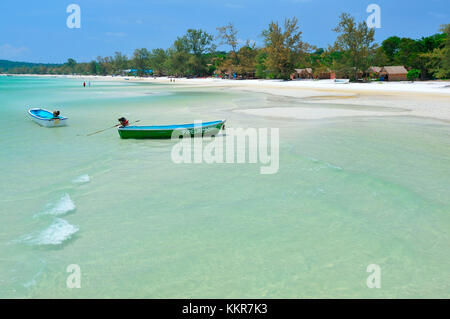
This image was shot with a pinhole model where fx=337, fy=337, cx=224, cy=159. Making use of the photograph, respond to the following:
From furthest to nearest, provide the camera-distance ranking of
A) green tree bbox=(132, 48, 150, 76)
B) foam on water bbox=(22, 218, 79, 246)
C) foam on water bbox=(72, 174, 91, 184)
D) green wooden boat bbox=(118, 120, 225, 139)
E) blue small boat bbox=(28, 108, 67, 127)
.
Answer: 1. green tree bbox=(132, 48, 150, 76)
2. blue small boat bbox=(28, 108, 67, 127)
3. green wooden boat bbox=(118, 120, 225, 139)
4. foam on water bbox=(72, 174, 91, 184)
5. foam on water bbox=(22, 218, 79, 246)

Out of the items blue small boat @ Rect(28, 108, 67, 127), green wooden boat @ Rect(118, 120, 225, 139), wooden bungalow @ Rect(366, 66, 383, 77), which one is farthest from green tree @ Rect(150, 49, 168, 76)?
green wooden boat @ Rect(118, 120, 225, 139)

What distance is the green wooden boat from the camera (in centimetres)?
1538

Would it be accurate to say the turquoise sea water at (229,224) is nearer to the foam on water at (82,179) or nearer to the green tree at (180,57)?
the foam on water at (82,179)

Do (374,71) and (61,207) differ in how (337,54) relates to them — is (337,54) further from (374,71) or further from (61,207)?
(61,207)

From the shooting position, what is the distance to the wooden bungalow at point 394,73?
62.9 m

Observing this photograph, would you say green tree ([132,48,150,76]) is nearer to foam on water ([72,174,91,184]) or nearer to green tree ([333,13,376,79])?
green tree ([333,13,376,79])

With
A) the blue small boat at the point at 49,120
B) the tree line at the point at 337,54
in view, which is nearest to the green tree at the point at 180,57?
the tree line at the point at 337,54

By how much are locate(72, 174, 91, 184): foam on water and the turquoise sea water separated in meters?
0.06

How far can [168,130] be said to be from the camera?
15297 millimetres

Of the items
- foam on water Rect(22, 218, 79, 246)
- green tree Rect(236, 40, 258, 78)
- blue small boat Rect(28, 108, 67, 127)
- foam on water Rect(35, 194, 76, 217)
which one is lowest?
foam on water Rect(22, 218, 79, 246)

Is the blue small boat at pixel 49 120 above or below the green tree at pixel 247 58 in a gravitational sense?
below

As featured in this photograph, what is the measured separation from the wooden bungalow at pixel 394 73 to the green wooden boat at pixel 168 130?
58.7 metres

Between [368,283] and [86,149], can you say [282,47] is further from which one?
[368,283]
